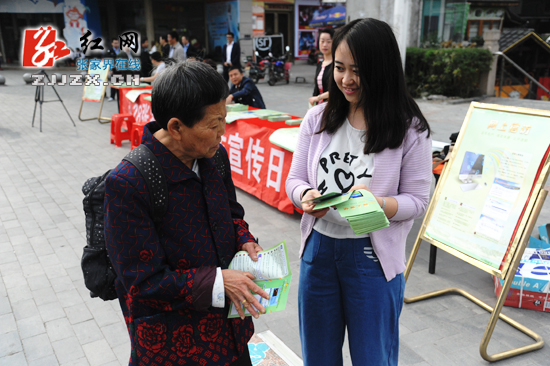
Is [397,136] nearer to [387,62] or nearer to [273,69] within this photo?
[387,62]

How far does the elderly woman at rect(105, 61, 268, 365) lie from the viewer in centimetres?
129

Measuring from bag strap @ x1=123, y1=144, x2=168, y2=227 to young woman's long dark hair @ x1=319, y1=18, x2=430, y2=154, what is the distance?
779 mm

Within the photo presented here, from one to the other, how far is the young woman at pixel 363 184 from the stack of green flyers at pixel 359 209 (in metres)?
0.09

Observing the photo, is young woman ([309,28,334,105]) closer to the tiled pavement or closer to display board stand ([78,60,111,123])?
the tiled pavement

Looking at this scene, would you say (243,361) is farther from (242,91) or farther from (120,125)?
(120,125)

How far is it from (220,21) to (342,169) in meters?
24.5

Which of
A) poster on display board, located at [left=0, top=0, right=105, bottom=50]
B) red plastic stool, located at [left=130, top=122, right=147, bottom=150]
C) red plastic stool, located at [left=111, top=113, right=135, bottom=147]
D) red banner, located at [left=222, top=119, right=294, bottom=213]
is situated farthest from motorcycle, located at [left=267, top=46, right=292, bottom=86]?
poster on display board, located at [left=0, top=0, right=105, bottom=50]

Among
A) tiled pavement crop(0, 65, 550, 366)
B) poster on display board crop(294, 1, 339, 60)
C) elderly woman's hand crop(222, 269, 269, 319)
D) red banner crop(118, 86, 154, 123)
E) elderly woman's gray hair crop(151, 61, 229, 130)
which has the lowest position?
tiled pavement crop(0, 65, 550, 366)

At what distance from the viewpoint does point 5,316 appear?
312 centimetres

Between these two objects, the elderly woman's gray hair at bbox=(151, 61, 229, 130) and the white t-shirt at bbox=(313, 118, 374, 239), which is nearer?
the elderly woman's gray hair at bbox=(151, 61, 229, 130)

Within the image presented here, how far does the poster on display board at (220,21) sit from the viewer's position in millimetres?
23016

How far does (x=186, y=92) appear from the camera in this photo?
1.28 metres

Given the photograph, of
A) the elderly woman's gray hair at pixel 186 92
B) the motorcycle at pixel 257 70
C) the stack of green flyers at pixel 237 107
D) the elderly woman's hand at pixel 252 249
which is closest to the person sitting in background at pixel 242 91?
the stack of green flyers at pixel 237 107

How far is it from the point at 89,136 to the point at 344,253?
8365 mm
